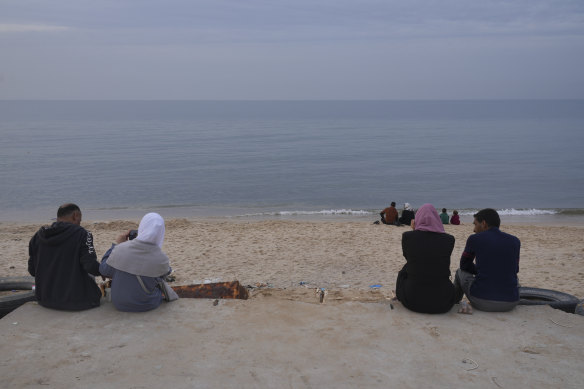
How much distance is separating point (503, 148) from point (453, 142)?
8.68 metres

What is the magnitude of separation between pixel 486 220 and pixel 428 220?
737 mm

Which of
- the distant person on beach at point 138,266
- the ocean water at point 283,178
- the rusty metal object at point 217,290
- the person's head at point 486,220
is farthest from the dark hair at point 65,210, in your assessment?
the ocean water at point 283,178

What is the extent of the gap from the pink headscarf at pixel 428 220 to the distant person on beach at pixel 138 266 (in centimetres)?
270

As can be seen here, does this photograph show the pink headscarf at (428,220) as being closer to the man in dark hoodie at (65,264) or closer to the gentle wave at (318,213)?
the man in dark hoodie at (65,264)

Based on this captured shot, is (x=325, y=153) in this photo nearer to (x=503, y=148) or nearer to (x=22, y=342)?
(x=503, y=148)

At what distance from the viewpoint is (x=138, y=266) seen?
5371 millimetres

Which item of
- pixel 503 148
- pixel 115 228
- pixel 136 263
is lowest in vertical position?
pixel 115 228

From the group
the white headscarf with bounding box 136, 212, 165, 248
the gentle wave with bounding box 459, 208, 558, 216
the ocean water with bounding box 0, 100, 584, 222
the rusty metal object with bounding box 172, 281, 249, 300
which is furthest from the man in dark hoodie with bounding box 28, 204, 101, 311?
the gentle wave with bounding box 459, 208, 558, 216

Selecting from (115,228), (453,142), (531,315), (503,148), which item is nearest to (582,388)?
(531,315)

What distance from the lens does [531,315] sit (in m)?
5.61

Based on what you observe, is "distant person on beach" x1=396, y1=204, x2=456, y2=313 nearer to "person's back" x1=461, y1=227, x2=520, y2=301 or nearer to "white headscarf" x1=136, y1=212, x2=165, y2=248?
"person's back" x1=461, y1=227, x2=520, y2=301

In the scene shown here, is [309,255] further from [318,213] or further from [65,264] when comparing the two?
[318,213]

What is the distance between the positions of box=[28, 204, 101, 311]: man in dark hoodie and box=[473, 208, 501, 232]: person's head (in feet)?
13.5

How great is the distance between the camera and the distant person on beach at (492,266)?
216 inches
